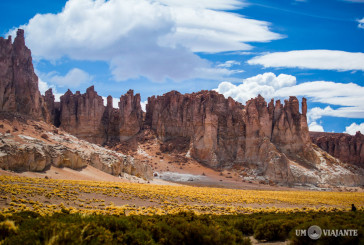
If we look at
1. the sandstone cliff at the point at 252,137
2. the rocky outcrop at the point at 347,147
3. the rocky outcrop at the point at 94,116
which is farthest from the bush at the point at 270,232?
the rocky outcrop at the point at 347,147

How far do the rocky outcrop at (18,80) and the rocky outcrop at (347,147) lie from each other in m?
92.6

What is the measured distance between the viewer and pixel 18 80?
63844 millimetres

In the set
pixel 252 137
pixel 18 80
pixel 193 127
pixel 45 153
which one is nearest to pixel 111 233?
pixel 45 153

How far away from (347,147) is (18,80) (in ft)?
329

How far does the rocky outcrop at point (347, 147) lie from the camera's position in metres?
111

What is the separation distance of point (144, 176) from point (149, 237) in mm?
51749

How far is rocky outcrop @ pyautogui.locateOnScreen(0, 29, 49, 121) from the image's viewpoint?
60.2 meters

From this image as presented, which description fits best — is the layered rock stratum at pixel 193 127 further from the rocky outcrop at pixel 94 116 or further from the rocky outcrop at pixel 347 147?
the rocky outcrop at pixel 347 147

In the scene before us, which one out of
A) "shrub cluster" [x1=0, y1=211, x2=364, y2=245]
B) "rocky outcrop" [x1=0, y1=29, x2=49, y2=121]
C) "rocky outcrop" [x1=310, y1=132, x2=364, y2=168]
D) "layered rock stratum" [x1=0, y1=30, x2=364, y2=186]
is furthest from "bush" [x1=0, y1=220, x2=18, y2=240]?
"rocky outcrop" [x1=310, y1=132, x2=364, y2=168]

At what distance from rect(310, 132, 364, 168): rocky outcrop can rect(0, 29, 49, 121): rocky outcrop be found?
92579 millimetres

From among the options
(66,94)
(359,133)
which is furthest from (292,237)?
(359,133)

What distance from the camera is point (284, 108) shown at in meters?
91.7

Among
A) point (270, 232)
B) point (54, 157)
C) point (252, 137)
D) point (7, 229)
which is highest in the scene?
point (252, 137)

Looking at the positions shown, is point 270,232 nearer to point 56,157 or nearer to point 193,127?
point 56,157
